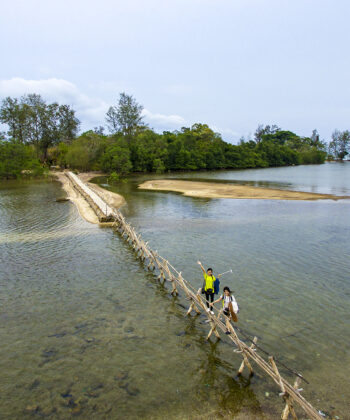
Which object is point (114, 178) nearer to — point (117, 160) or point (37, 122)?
point (117, 160)

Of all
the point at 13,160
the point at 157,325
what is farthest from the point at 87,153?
the point at 157,325

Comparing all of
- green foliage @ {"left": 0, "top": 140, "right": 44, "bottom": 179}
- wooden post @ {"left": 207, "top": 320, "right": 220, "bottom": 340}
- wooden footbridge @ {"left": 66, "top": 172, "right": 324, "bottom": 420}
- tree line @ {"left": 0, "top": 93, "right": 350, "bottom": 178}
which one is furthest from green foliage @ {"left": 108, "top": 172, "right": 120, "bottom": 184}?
wooden post @ {"left": 207, "top": 320, "right": 220, "bottom": 340}

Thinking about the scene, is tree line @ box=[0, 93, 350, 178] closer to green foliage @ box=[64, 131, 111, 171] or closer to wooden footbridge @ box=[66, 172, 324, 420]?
green foliage @ box=[64, 131, 111, 171]

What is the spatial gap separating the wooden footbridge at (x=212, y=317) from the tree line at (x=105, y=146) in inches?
1875

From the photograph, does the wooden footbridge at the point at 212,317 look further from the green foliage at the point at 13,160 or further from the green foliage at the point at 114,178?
the green foliage at the point at 13,160

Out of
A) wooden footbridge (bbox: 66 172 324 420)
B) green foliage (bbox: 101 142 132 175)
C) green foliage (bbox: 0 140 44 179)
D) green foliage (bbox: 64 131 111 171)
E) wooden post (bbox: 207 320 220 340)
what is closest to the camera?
wooden footbridge (bbox: 66 172 324 420)

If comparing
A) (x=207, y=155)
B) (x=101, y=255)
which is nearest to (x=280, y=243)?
(x=101, y=255)

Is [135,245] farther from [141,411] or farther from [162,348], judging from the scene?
[141,411]

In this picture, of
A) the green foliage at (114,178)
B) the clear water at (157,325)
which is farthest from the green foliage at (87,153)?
the clear water at (157,325)

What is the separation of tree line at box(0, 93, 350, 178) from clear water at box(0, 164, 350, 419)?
57.4m

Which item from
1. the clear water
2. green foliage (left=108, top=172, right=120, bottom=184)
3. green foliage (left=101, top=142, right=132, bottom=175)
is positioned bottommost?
the clear water

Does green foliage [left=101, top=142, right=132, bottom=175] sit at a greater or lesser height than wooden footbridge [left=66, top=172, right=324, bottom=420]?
greater

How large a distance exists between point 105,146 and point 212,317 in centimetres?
9258

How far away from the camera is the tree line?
3438 inches
